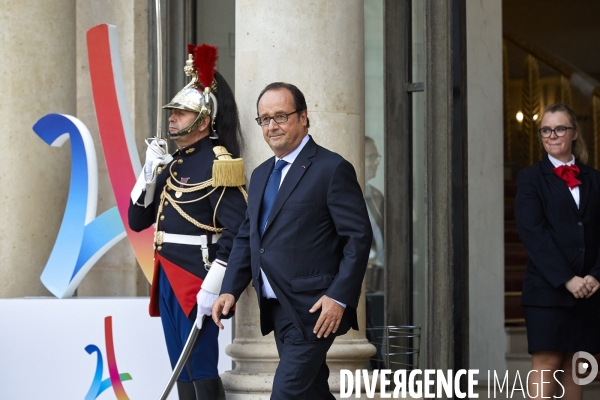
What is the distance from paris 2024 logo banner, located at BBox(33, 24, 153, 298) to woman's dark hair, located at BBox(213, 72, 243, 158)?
4.34ft

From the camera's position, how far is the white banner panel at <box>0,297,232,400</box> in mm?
6516

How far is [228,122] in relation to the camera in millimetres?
5613

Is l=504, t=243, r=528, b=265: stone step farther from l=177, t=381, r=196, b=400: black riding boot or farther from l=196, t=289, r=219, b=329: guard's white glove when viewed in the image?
l=196, t=289, r=219, b=329: guard's white glove

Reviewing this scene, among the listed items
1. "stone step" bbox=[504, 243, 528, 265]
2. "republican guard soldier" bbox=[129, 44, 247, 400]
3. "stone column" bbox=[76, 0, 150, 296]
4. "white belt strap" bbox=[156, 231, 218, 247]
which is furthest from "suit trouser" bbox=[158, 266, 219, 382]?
"stone step" bbox=[504, 243, 528, 265]

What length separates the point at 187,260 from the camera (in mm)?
5508

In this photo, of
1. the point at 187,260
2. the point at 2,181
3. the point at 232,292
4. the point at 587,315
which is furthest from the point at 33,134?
the point at 587,315

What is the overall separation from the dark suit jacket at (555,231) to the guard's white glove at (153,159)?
1.81 meters

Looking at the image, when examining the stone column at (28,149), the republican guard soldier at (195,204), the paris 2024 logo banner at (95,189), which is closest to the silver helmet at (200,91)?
the republican guard soldier at (195,204)

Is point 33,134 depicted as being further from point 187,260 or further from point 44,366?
point 187,260

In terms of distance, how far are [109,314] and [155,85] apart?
1.92 metres

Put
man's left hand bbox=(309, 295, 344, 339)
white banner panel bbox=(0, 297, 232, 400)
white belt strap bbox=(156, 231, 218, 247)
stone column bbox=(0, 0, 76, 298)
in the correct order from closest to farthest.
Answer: man's left hand bbox=(309, 295, 344, 339) → white belt strap bbox=(156, 231, 218, 247) → white banner panel bbox=(0, 297, 232, 400) → stone column bbox=(0, 0, 76, 298)

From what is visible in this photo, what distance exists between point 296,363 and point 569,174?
6.65ft

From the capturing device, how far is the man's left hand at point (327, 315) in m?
4.37

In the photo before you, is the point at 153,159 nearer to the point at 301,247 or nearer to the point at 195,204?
the point at 195,204
